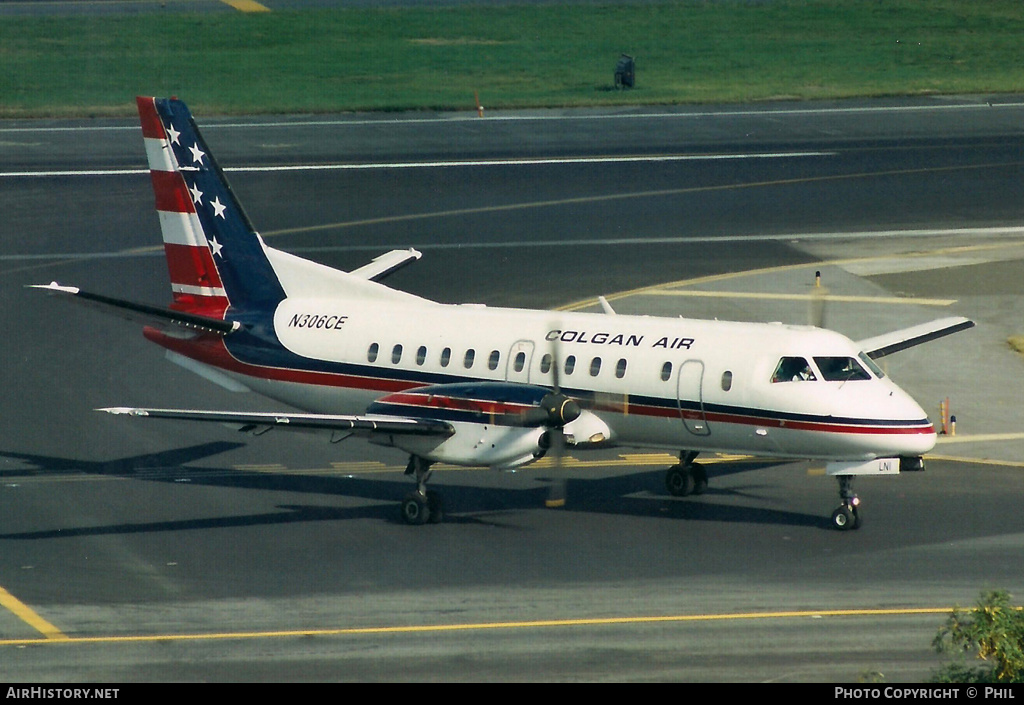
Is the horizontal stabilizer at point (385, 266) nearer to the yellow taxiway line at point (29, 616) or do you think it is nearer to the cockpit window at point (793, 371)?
the cockpit window at point (793, 371)

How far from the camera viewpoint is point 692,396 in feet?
88.1

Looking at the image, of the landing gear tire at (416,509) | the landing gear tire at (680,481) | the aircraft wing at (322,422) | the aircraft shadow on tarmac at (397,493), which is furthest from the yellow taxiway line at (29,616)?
the landing gear tire at (680,481)

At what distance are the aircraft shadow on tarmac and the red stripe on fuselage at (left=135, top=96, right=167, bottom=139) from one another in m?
6.69

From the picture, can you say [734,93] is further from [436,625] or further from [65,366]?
[436,625]

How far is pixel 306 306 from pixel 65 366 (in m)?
9.64

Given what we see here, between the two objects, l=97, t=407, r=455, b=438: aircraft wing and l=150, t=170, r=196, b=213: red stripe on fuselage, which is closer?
l=97, t=407, r=455, b=438: aircraft wing

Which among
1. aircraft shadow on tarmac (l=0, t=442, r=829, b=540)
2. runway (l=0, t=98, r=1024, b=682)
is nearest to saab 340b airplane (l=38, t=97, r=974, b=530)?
aircraft shadow on tarmac (l=0, t=442, r=829, b=540)

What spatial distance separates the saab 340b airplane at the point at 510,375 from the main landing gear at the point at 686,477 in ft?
0.09

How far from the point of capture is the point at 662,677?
66.0 feet

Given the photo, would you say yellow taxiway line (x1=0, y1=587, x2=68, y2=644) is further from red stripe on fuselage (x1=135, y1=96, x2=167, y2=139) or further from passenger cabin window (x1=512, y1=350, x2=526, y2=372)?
red stripe on fuselage (x1=135, y1=96, x2=167, y2=139)

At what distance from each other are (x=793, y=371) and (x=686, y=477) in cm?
353

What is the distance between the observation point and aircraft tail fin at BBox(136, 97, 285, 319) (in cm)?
3192

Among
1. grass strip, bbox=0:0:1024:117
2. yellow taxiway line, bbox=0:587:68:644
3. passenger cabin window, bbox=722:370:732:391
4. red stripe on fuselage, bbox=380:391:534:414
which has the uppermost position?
grass strip, bbox=0:0:1024:117

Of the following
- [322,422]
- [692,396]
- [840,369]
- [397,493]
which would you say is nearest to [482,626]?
[322,422]
